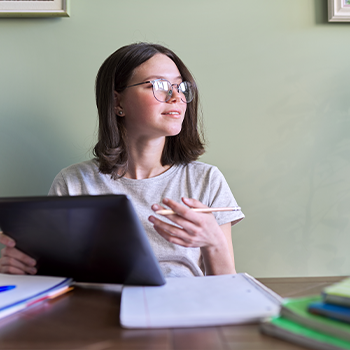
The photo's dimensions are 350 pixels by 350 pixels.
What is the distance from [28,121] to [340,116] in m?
1.24

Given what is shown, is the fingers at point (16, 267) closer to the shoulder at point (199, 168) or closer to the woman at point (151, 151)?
the woman at point (151, 151)

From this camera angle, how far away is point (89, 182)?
4.01 feet

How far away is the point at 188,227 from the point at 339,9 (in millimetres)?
1117

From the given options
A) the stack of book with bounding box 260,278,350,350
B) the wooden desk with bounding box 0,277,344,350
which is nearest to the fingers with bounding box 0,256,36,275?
the wooden desk with bounding box 0,277,344,350

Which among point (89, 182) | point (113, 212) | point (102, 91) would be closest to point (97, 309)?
point (113, 212)

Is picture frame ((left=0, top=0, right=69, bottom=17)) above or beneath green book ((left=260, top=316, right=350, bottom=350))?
above

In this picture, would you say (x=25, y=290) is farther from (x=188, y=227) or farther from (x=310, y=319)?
(x=310, y=319)

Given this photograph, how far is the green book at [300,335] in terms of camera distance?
1.28ft

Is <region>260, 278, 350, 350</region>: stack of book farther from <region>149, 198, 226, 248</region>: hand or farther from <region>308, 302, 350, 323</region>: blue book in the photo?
<region>149, 198, 226, 248</region>: hand

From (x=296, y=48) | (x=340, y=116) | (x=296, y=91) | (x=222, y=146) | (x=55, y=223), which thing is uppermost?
(x=296, y=48)

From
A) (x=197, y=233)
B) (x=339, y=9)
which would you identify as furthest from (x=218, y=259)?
(x=339, y=9)

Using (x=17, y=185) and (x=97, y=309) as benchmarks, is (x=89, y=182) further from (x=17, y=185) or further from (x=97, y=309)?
(x=97, y=309)

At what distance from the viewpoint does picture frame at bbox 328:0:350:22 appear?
1.37 meters

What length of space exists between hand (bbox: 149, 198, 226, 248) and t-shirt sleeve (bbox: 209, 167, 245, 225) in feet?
0.93
